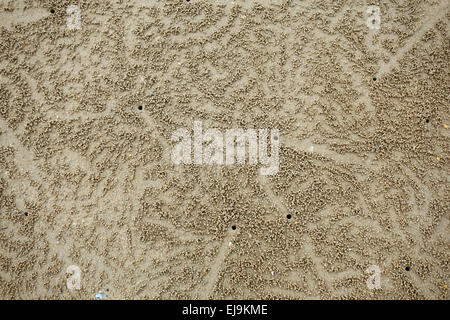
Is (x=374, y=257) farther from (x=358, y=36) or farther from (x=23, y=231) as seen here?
(x=23, y=231)

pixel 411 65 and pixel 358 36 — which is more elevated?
pixel 358 36

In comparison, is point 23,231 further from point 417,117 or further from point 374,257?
point 417,117

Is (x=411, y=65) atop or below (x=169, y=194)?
atop

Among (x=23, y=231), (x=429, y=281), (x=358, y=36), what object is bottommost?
(x=429, y=281)

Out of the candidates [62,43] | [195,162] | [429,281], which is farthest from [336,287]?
[62,43]

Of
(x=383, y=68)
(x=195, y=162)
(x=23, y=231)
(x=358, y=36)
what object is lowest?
(x=23, y=231)

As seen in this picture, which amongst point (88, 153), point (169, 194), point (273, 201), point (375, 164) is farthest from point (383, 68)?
point (88, 153)
